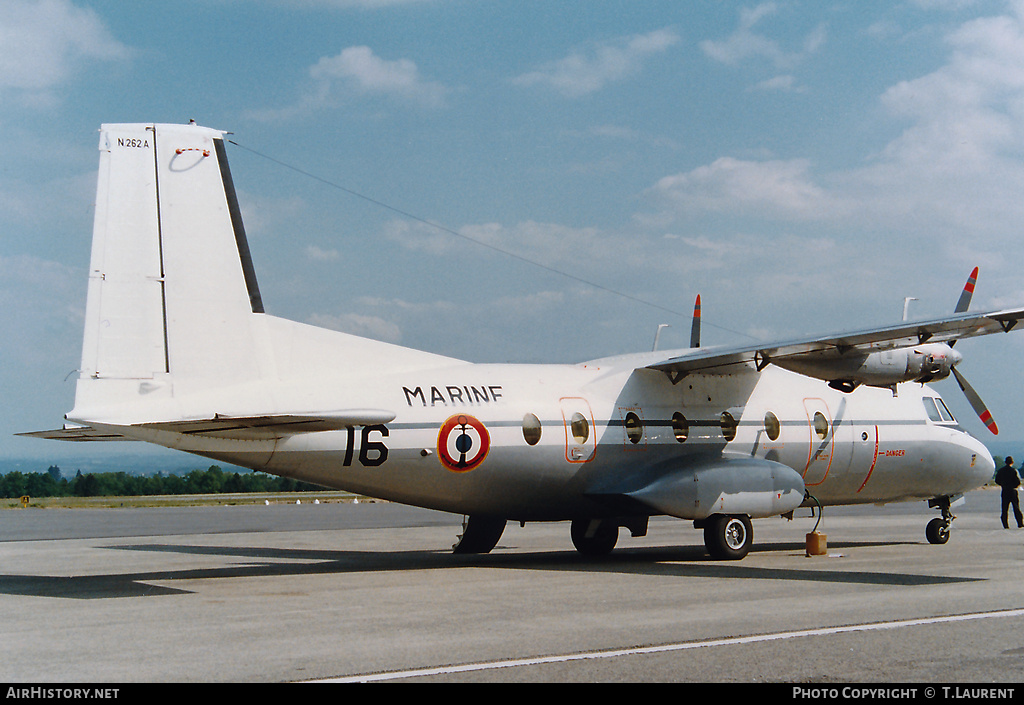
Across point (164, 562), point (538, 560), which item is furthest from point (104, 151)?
point (538, 560)

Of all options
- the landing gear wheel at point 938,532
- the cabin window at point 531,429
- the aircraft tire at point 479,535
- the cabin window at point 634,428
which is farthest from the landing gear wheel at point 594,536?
the landing gear wheel at point 938,532

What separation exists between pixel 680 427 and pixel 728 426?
40.8 inches

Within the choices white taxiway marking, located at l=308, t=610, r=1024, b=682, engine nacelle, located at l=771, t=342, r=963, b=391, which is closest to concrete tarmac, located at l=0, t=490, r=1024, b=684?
white taxiway marking, located at l=308, t=610, r=1024, b=682

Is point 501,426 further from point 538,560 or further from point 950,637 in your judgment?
point 950,637

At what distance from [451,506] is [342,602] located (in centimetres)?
411

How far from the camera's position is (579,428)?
52.9ft

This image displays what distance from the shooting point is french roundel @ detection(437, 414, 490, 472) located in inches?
579

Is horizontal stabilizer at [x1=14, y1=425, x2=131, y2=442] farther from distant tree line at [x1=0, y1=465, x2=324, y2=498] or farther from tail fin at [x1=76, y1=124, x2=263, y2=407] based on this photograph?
distant tree line at [x1=0, y1=465, x2=324, y2=498]

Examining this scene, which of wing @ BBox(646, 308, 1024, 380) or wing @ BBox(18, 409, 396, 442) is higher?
wing @ BBox(646, 308, 1024, 380)

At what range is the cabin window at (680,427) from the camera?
1712 cm

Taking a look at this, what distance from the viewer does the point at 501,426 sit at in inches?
602

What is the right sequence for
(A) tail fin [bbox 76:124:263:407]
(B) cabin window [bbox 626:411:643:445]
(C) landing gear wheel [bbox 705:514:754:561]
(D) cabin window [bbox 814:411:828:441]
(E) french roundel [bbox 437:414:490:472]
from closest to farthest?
(A) tail fin [bbox 76:124:263:407]
(E) french roundel [bbox 437:414:490:472]
(C) landing gear wheel [bbox 705:514:754:561]
(B) cabin window [bbox 626:411:643:445]
(D) cabin window [bbox 814:411:828:441]

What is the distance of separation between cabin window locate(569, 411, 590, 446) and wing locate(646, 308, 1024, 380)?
1.68 meters

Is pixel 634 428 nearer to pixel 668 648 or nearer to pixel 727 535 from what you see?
pixel 727 535
